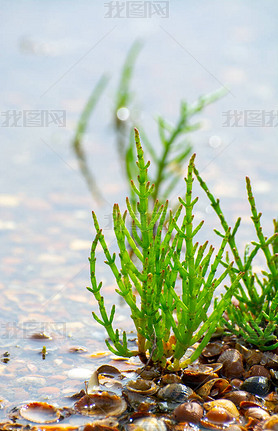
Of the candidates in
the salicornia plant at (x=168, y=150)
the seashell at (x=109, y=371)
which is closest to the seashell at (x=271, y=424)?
the seashell at (x=109, y=371)

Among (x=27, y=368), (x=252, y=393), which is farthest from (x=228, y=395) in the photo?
(x=27, y=368)

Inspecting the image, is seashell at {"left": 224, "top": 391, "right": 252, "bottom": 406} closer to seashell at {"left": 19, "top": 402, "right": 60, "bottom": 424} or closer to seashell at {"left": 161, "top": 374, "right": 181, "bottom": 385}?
seashell at {"left": 161, "top": 374, "right": 181, "bottom": 385}

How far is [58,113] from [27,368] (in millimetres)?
2864

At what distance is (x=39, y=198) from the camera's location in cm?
436

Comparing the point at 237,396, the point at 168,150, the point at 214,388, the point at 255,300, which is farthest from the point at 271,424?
the point at 168,150

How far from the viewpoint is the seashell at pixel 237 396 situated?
2501mm

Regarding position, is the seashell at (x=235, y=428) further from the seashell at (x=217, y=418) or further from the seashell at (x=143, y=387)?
the seashell at (x=143, y=387)

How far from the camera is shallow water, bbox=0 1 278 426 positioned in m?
3.17

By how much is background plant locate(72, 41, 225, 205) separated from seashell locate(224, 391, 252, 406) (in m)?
1.68

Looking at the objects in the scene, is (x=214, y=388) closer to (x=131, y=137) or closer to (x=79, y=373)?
(x=79, y=373)

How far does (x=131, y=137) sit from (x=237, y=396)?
1.98 metres

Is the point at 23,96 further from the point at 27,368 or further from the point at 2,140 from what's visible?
the point at 27,368

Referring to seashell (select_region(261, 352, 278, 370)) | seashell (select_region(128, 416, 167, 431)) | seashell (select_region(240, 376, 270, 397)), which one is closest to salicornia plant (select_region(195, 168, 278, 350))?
seashell (select_region(261, 352, 278, 370))

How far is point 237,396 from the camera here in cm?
251
